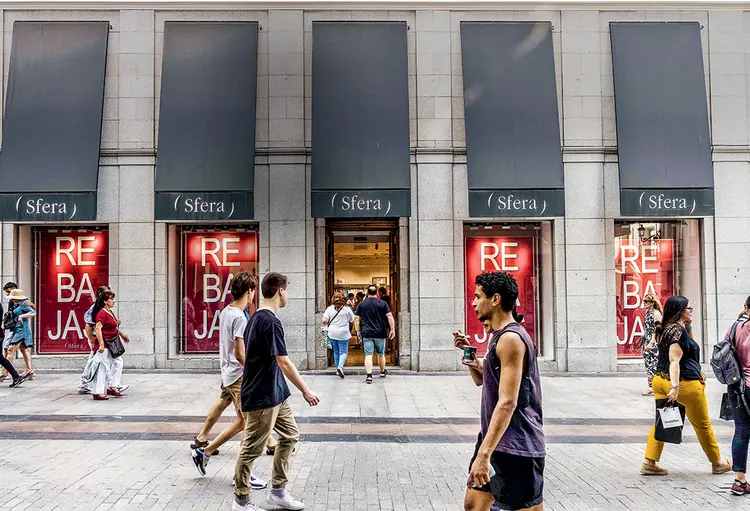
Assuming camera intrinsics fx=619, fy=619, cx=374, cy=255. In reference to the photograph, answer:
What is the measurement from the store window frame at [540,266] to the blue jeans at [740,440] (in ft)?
26.3

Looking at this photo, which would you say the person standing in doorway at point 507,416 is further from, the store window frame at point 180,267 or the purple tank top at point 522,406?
the store window frame at point 180,267

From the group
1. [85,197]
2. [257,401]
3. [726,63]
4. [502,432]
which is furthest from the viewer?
[726,63]

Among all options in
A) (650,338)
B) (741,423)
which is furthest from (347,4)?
(741,423)

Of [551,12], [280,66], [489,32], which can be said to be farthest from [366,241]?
[551,12]

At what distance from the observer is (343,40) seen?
13.7 meters

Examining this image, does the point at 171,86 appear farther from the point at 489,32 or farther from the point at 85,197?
the point at 489,32

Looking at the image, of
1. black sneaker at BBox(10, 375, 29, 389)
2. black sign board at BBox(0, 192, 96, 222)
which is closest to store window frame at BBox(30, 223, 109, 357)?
black sign board at BBox(0, 192, 96, 222)

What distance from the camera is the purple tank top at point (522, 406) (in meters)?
3.65

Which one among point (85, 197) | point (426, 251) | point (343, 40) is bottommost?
point (426, 251)

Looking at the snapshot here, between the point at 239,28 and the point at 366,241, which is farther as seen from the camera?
the point at 366,241

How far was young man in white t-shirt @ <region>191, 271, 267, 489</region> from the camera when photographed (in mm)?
6230

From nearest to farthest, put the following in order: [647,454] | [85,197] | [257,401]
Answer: [257,401], [647,454], [85,197]

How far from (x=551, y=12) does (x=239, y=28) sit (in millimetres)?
7073

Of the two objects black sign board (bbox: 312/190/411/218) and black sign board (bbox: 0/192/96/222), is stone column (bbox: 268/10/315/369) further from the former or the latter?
black sign board (bbox: 0/192/96/222)
